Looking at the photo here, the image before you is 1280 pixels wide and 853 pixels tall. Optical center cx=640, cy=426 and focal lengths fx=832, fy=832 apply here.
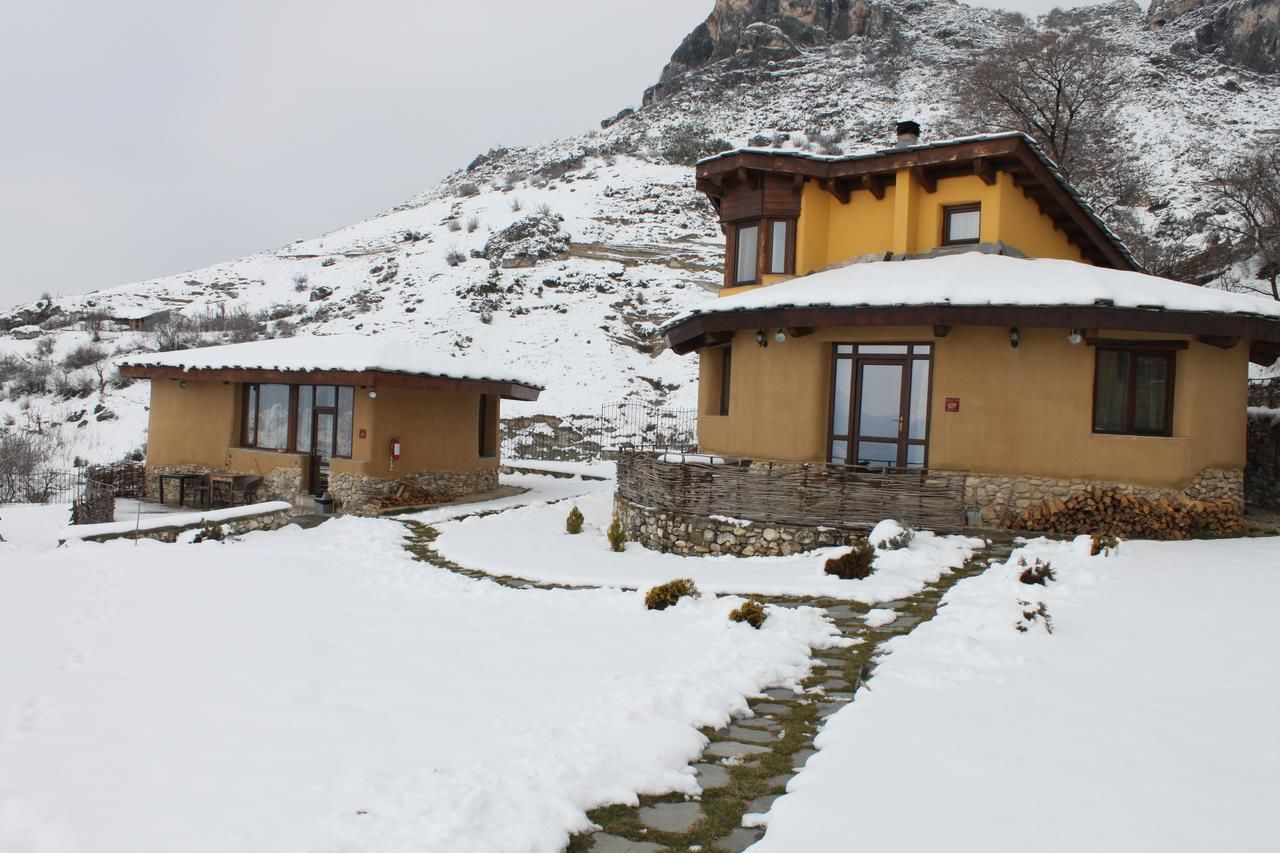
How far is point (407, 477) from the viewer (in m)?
18.1

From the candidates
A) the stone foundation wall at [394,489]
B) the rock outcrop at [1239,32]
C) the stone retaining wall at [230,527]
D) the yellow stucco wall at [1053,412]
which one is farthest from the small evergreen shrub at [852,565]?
the rock outcrop at [1239,32]

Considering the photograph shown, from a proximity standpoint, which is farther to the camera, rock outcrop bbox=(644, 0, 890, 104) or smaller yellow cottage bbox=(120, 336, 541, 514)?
rock outcrop bbox=(644, 0, 890, 104)

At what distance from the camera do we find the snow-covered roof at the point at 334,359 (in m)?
16.8

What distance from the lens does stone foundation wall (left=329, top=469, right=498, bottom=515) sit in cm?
1719

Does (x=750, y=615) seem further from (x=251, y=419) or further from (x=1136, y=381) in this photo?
(x=251, y=419)

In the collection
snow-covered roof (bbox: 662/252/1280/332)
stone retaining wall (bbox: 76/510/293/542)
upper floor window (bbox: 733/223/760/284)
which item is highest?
upper floor window (bbox: 733/223/760/284)

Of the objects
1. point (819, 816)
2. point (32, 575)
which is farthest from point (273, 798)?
point (32, 575)

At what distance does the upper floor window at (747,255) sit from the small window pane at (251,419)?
11447mm

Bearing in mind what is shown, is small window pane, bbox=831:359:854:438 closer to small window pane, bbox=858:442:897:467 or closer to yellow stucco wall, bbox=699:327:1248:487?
small window pane, bbox=858:442:897:467

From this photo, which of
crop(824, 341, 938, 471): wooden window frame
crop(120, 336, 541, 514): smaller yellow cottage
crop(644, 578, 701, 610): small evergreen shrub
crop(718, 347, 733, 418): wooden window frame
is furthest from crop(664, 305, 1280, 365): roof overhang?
crop(120, 336, 541, 514): smaller yellow cottage

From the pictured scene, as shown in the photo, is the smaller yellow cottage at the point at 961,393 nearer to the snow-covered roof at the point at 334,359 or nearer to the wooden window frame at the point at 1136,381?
the wooden window frame at the point at 1136,381

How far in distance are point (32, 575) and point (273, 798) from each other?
7.95m

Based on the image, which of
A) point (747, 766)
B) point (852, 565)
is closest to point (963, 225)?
point (852, 565)

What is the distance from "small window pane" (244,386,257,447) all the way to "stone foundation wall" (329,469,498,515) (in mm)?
2973
